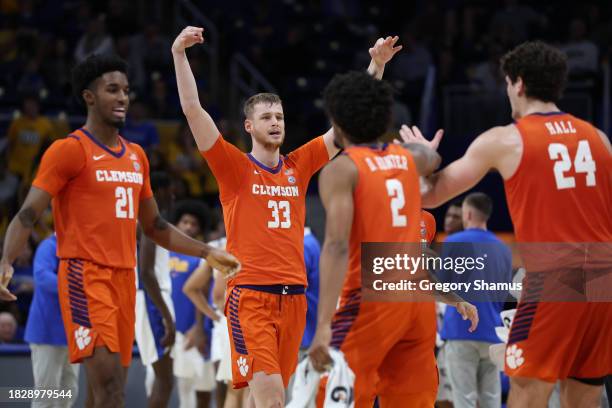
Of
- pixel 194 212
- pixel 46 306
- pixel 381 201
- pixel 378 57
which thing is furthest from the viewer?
pixel 194 212

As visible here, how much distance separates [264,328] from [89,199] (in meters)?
1.43

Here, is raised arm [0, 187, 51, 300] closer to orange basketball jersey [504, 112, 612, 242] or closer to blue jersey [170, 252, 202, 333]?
orange basketball jersey [504, 112, 612, 242]

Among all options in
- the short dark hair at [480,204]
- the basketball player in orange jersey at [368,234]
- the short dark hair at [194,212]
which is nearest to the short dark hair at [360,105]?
the basketball player in orange jersey at [368,234]

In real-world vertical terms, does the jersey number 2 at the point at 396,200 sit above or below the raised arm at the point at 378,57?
below

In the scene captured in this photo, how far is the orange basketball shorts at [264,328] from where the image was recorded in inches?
267

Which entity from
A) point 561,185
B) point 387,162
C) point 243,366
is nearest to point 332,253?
point 387,162

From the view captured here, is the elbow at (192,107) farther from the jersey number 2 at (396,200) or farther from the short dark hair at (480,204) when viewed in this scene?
the short dark hair at (480,204)

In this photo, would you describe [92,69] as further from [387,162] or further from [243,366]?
[387,162]

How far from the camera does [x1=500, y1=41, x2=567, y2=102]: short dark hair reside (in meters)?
5.79

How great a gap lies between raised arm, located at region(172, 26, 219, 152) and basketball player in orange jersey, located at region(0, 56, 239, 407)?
0.39 meters

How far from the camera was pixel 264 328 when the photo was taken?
6.83 m

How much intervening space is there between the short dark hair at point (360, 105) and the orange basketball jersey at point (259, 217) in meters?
1.60

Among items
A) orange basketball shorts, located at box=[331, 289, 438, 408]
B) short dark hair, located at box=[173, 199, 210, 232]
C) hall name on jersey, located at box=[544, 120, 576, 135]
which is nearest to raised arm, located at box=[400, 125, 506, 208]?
hall name on jersey, located at box=[544, 120, 576, 135]

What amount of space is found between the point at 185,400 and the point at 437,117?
278 inches
